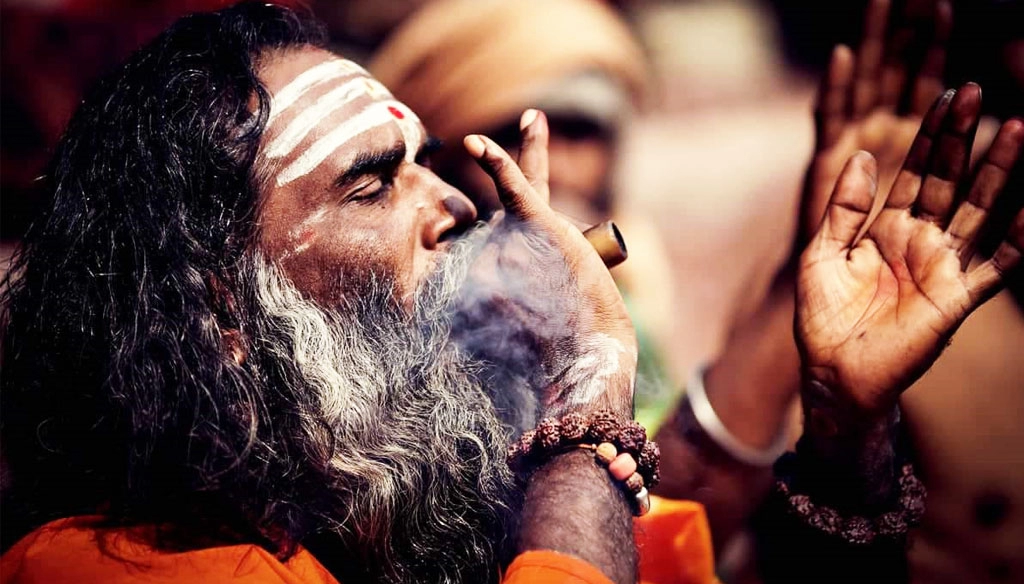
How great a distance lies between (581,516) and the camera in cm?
162

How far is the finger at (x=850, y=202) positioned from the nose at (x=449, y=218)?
0.83 meters

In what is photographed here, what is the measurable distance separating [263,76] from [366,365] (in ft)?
2.37

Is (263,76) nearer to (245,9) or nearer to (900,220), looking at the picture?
(245,9)

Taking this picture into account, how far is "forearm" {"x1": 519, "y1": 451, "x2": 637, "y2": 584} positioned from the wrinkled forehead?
847mm

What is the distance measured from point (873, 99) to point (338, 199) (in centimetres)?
149

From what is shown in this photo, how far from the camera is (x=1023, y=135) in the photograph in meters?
1.67

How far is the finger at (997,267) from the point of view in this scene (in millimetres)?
1663

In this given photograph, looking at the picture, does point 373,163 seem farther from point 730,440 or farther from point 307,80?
point 730,440

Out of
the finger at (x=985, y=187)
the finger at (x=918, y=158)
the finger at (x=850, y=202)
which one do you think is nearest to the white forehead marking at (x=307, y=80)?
the finger at (x=850, y=202)

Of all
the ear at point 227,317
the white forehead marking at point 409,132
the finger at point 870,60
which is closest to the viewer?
the ear at point 227,317

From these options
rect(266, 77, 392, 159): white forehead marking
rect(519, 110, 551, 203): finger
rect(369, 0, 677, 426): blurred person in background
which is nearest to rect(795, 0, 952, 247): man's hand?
rect(519, 110, 551, 203): finger

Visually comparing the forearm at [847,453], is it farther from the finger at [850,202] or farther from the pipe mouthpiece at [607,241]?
the pipe mouthpiece at [607,241]

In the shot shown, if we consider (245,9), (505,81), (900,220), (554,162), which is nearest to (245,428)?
(245,9)

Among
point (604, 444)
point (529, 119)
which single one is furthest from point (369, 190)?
point (604, 444)
